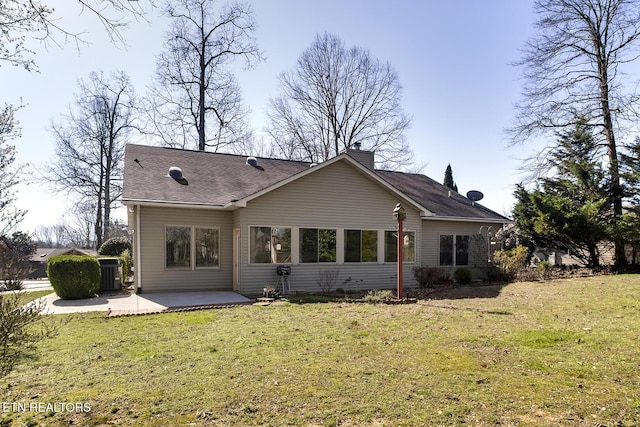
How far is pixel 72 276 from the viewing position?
10.9 meters

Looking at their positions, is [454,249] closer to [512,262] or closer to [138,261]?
[512,262]

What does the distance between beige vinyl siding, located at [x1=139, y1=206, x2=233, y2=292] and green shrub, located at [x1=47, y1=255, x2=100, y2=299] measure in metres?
1.42

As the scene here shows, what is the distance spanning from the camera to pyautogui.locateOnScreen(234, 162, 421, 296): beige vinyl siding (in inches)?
470

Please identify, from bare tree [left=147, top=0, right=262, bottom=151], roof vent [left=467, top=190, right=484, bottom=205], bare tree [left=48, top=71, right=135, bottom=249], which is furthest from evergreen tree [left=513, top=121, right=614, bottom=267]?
bare tree [left=48, top=71, right=135, bottom=249]

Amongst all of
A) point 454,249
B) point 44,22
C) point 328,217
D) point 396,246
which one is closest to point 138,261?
point 328,217

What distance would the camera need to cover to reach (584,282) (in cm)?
1179

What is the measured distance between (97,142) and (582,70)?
3021 cm

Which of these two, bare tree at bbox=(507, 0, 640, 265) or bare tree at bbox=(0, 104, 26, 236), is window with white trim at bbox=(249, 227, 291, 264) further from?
bare tree at bbox=(507, 0, 640, 265)

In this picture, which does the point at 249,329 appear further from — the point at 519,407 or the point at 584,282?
the point at 584,282

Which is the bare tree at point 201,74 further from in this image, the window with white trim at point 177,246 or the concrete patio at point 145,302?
the concrete patio at point 145,302

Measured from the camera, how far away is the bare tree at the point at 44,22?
4.05 metres

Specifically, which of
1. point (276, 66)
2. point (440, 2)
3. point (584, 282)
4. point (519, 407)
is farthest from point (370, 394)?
point (276, 66)

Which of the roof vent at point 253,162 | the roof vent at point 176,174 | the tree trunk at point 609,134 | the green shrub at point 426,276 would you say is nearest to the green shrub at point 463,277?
the green shrub at point 426,276

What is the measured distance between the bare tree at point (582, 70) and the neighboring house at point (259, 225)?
948cm
